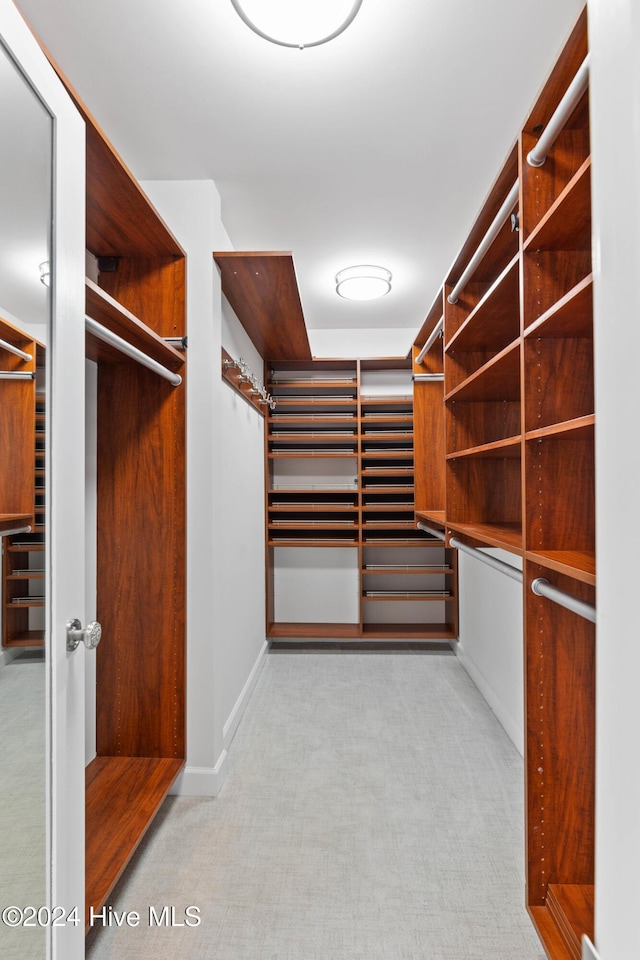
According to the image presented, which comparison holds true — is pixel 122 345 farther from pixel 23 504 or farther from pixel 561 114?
pixel 561 114

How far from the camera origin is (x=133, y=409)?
215 cm

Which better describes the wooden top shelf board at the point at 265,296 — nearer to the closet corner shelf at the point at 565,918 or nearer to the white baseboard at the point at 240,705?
the white baseboard at the point at 240,705

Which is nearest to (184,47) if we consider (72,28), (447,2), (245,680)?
(72,28)

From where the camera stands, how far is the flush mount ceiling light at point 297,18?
1383mm

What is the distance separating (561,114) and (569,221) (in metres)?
0.21

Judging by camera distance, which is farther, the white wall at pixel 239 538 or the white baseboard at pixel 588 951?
the white wall at pixel 239 538

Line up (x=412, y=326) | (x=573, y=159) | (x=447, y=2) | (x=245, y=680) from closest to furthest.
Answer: (x=573, y=159) < (x=447, y=2) < (x=245, y=680) < (x=412, y=326)

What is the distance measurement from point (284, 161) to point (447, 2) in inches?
35.2

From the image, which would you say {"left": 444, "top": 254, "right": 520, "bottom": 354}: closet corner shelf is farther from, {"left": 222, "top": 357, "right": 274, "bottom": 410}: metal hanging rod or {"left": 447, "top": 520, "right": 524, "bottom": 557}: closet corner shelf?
{"left": 222, "top": 357, "right": 274, "bottom": 410}: metal hanging rod

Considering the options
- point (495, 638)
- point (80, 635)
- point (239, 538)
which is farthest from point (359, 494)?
point (80, 635)

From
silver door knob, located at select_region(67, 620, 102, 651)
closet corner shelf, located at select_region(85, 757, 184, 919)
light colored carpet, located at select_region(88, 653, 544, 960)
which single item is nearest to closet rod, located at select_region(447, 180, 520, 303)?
silver door knob, located at select_region(67, 620, 102, 651)

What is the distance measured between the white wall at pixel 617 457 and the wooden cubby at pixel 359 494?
3.54 meters

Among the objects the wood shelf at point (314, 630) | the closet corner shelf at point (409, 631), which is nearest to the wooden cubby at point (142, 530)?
the wood shelf at point (314, 630)

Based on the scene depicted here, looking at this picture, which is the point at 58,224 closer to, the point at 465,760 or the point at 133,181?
the point at 133,181
